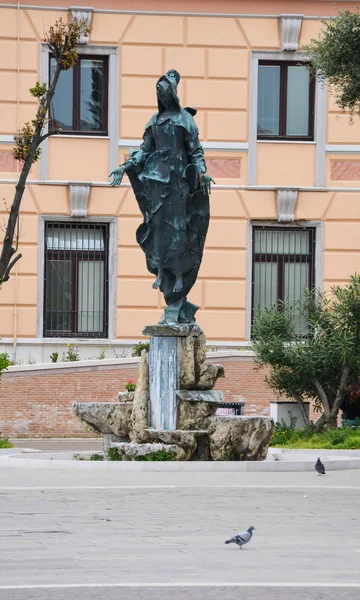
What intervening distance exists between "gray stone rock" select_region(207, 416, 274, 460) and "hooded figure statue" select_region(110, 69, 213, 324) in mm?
1712

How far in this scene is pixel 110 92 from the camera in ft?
112

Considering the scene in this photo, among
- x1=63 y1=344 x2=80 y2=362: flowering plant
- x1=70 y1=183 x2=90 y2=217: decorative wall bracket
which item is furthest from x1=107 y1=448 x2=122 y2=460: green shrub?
x1=70 y1=183 x2=90 y2=217: decorative wall bracket

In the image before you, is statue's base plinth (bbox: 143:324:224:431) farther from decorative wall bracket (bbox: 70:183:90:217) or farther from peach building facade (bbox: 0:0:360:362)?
decorative wall bracket (bbox: 70:183:90:217)

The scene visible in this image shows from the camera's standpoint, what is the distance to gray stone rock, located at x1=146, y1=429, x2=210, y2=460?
20.6 m

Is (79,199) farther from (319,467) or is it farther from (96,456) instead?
(319,467)

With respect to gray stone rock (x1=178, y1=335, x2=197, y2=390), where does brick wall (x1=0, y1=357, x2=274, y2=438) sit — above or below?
below

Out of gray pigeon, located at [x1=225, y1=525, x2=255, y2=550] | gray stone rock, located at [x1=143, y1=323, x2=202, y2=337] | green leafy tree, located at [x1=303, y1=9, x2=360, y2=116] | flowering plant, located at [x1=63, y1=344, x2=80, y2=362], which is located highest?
green leafy tree, located at [x1=303, y1=9, x2=360, y2=116]

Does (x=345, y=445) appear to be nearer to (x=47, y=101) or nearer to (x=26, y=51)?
(x=47, y=101)

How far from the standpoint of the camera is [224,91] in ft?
113

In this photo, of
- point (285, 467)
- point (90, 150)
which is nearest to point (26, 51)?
point (90, 150)

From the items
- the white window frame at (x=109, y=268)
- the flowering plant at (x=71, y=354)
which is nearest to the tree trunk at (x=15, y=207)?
the flowering plant at (x=71, y=354)

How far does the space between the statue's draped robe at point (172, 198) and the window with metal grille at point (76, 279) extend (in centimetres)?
1209

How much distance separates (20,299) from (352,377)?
9099 mm

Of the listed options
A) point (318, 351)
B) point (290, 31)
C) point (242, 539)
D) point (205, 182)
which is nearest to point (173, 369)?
point (205, 182)
